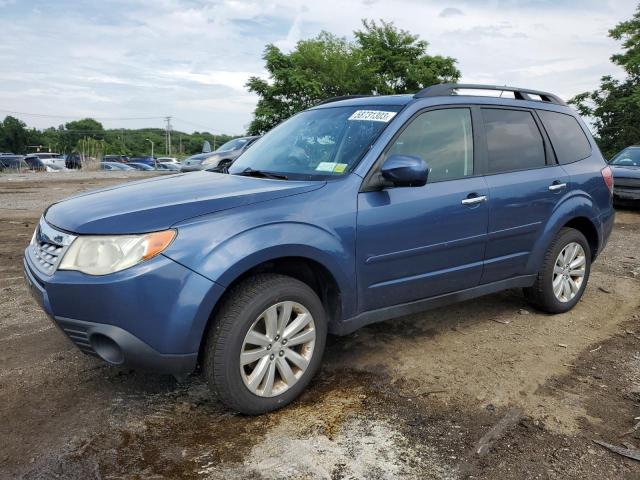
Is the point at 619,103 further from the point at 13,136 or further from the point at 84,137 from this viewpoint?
the point at 13,136

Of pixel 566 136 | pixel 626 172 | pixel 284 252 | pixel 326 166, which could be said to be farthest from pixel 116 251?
pixel 626 172

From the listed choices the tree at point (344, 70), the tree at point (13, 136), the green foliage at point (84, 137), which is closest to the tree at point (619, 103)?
the tree at point (344, 70)

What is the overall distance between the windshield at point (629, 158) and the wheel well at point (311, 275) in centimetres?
1085

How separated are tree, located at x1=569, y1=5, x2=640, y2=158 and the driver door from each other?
24.3 meters

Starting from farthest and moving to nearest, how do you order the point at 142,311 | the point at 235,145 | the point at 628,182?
the point at 235,145 → the point at 628,182 → the point at 142,311

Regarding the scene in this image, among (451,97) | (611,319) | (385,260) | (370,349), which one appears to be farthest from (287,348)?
(611,319)

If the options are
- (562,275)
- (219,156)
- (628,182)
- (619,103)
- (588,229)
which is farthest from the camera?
(619,103)

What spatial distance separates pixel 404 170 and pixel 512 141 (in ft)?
4.79

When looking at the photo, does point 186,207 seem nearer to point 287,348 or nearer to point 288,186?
point 288,186

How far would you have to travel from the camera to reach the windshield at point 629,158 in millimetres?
11891

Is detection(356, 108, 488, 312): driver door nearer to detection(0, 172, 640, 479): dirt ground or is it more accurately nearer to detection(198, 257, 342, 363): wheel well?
detection(198, 257, 342, 363): wheel well

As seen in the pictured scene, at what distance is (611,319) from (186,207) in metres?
3.75

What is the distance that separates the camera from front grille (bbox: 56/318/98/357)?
2.71m

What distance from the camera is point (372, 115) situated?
3.70 m
